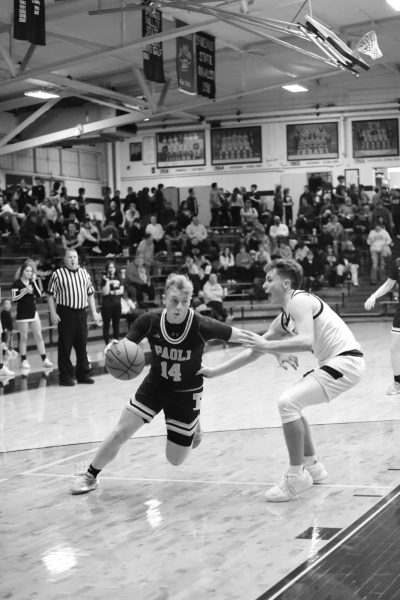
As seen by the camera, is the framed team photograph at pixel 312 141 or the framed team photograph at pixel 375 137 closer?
the framed team photograph at pixel 375 137

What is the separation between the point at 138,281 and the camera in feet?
64.8

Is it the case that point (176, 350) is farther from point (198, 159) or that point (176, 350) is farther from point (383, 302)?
point (198, 159)

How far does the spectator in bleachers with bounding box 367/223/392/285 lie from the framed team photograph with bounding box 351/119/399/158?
749 cm

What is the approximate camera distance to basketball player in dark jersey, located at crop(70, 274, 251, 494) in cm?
584

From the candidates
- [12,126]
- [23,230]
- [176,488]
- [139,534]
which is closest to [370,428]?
[176,488]

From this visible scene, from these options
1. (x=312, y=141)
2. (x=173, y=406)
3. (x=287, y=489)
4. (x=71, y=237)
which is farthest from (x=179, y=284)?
(x=312, y=141)

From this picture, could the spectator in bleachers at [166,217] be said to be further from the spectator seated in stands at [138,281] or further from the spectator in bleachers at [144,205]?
the spectator seated in stands at [138,281]

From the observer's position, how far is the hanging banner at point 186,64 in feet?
59.8

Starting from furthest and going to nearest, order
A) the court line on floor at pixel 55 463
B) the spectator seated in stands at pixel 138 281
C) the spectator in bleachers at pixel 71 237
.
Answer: the spectator in bleachers at pixel 71 237 → the spectator seated in stands at pixel 138 281 → the court line on floor at pixel 55 463

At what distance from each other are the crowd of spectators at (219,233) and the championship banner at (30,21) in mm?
6237

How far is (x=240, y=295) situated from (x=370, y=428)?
1326 centimetres

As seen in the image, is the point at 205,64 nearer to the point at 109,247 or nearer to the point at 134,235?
the point at 109,247

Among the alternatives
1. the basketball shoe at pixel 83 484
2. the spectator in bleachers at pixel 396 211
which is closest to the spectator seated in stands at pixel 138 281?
the spectator in bleachers at pixel 396 211

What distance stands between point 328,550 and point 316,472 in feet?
5.17
